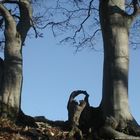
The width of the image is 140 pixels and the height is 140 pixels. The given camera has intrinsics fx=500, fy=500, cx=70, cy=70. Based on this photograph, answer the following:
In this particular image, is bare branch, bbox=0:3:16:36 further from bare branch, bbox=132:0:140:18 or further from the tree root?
the tree root

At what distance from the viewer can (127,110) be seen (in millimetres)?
13508

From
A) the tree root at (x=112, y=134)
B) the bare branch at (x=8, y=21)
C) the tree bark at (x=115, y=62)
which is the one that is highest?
the bare branch at (x=8, y=21)

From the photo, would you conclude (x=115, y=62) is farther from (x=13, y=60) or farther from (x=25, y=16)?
(x=25, y=16)

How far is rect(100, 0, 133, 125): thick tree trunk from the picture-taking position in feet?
44.4

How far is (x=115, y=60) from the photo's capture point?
549 inches

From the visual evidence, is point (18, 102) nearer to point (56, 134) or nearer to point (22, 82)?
point (22, 82)

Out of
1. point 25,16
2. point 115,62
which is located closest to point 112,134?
point 115,62

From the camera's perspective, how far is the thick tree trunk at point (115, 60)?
533 inches

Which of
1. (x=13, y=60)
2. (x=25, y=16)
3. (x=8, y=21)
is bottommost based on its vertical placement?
(x=13, y=60)

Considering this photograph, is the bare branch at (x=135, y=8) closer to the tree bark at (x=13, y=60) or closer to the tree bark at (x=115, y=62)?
the tree bark at (x=115, y=62)

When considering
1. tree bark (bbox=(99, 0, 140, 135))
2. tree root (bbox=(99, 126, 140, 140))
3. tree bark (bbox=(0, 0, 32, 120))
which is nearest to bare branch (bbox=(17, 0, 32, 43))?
tree bark (bbox=(0, 0, 32, 120))

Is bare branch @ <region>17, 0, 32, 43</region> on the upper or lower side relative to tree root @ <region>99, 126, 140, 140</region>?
upper

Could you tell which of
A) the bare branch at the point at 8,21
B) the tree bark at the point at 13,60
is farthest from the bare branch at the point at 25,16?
the bare branch at the point at 8,21

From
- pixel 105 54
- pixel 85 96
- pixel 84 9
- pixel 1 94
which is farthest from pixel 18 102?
pixel 84 9
